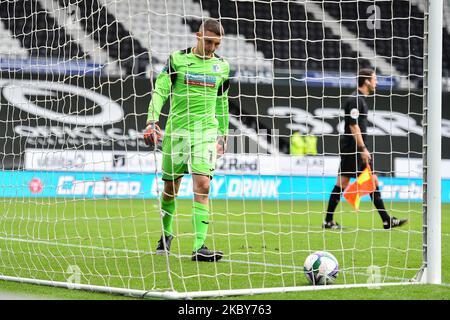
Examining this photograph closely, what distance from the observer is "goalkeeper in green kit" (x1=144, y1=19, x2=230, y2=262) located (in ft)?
20.9

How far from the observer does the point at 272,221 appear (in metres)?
12.2

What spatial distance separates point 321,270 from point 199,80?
83.2 inches

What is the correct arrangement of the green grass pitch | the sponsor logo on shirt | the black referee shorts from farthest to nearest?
the black referee shorts
the sponsor logo on shirt
the green grass pitch

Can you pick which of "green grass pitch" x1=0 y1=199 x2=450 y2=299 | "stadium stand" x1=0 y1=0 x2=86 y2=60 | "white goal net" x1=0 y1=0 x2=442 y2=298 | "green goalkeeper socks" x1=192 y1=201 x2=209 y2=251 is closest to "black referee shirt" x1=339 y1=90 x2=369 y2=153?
"white goal net" x1=0 y1=0 x2=442 y2=298

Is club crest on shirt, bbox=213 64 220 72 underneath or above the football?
above

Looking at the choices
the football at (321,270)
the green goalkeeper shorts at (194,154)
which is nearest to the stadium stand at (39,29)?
the green goalkeeper shorts at (194,154)

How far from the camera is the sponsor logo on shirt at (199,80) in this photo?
6.56m

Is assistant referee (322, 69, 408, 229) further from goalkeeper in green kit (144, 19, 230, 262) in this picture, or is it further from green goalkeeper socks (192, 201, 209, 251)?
green goalkeeper socks (192, 201, 209, 251)

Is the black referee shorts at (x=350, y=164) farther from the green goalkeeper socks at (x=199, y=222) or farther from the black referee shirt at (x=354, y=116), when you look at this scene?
the green goalkeeper socks at (x=199, y=222)

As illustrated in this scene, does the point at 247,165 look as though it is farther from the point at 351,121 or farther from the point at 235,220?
the point at 351,121

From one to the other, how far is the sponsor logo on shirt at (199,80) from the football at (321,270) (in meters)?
1.95

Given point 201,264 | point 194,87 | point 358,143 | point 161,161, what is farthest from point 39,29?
point 201,264
